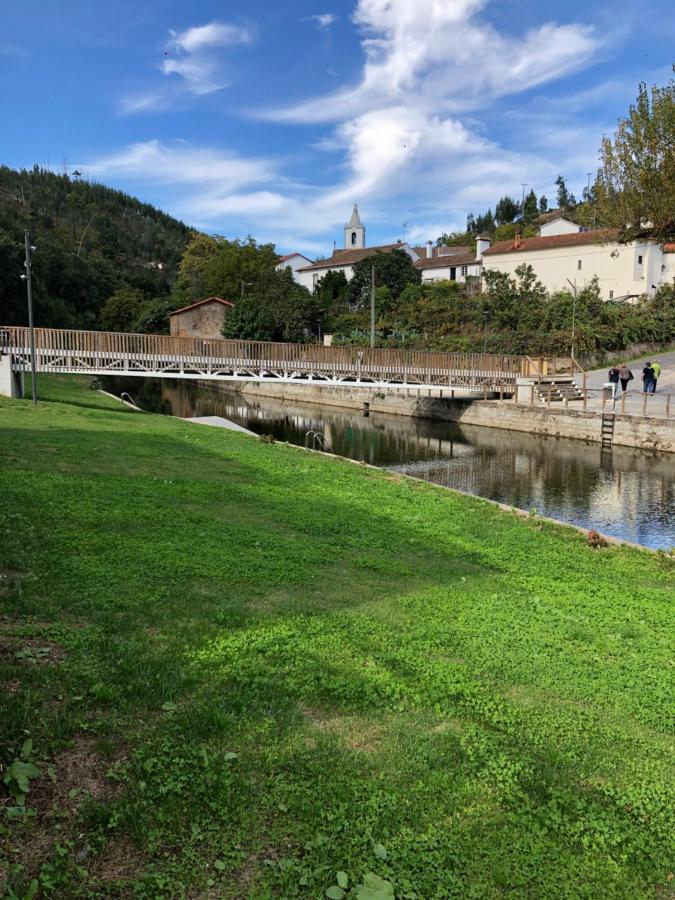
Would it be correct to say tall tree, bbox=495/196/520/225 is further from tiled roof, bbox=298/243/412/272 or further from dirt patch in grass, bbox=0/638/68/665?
dirt patch in grass, bbox=0/638/68/665

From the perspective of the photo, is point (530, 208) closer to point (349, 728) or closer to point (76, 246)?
point (76, 246)

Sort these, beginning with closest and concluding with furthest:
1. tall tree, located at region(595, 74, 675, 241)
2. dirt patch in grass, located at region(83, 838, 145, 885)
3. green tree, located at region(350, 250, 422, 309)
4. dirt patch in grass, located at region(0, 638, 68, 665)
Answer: dirt patch in grass, located at region(83, 838, 145, 885)
dirt patch in grass, located at region(0, 638, 68, 665)
tall tree, located at region(595, 74, 675, 241)
green tree, located at region(350, 250, 422, 309)

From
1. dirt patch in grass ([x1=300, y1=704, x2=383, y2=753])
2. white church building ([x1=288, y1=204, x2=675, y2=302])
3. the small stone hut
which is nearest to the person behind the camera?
dirt patch in grass ([x1=300, y1=704, x2=383, y2=753])

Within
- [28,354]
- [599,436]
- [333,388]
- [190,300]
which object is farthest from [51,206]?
[599,436]

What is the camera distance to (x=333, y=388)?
44781 mm

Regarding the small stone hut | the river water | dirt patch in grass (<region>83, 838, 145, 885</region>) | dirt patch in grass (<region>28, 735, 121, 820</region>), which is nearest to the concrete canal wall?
the river water

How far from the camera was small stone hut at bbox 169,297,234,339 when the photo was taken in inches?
2440

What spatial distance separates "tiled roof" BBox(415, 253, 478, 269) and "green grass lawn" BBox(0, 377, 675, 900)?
63.8 meters

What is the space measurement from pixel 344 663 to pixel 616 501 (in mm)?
15474

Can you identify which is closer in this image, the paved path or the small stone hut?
the paved path

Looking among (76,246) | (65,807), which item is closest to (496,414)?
(65,807)

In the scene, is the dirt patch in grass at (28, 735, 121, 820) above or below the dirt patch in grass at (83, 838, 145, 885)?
above

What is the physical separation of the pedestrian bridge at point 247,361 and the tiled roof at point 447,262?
3549cm

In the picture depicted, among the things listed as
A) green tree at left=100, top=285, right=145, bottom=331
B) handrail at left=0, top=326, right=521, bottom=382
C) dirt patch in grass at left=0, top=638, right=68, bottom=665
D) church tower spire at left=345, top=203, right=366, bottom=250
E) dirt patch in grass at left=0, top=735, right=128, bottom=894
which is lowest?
dirt patch in grass at left=0, top=735, right=128, bottom=894
